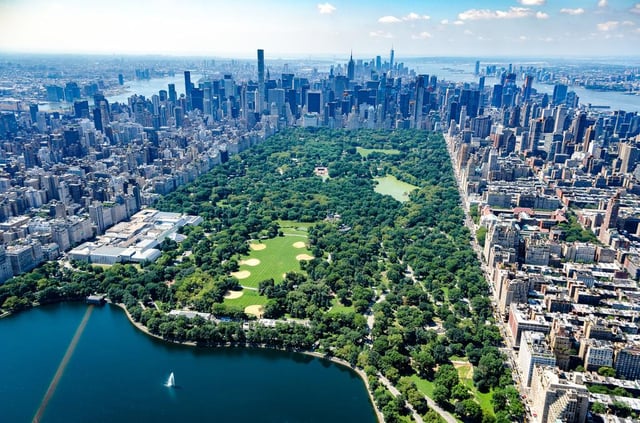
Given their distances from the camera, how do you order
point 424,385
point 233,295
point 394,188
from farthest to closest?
point 394,188, point 233,295, point 424,385

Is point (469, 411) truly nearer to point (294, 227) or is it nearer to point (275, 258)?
point (275, 258)

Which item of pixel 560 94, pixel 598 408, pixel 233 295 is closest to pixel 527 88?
pixel 560 94

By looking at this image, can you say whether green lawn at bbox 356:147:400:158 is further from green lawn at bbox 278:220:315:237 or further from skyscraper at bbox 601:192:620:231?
skyscraper at bbox 601:192:620:231

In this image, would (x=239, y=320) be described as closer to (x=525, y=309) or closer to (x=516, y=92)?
(x=525, y=309)

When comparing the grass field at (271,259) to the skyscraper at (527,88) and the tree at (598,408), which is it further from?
the skyscraper at (527,88)

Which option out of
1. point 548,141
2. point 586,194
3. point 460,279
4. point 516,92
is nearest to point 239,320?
point 460,279

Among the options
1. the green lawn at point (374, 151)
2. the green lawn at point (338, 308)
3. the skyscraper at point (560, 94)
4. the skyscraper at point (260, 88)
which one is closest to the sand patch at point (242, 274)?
the green lawn at point (338, 308)
